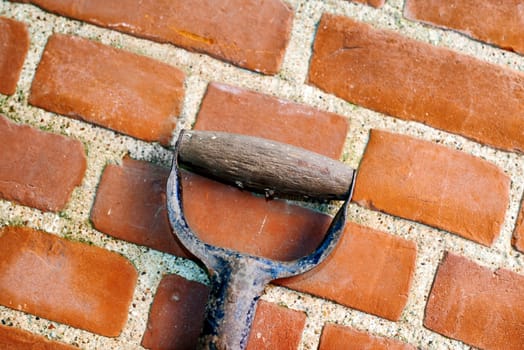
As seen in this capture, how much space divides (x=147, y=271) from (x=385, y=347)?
1.09 feet

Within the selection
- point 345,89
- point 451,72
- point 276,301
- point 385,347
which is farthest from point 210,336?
point 451,72

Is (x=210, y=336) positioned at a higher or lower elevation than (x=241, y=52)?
lower

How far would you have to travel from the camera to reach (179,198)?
0.69 metres

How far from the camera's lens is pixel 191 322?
714 mm

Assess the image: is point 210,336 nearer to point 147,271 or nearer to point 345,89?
point 147,271

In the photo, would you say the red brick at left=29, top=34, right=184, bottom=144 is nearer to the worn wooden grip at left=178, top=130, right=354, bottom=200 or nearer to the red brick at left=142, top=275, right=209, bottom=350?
the worn wooden grip at left=178, top=130, right=354, bottom=200

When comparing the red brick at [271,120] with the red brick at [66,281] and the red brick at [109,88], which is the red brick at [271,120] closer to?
the red brick at [109,88]

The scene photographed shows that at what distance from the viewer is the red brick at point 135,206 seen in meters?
0.72

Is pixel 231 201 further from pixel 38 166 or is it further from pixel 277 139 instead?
pixel 38 166

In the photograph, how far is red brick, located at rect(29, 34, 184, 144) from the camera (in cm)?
73

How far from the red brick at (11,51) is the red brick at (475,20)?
53 cm

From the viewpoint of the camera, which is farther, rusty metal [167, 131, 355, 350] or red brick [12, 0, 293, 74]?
red brick [12, 0, 293, 74]

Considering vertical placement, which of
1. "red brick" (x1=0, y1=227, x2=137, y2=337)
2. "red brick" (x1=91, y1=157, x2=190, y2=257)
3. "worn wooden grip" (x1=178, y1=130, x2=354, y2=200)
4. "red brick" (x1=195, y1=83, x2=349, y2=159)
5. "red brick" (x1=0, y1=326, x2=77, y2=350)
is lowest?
"red brick" (x1=0, y1=326, x2=77, y2=350)

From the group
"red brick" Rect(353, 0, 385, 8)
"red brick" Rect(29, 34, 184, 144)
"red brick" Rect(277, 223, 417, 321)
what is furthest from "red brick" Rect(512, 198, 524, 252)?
"red brick" Rect(29, 34, 184, 144)
